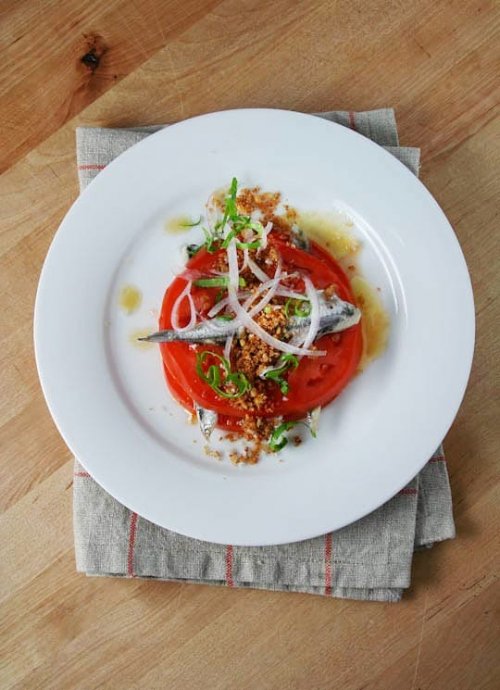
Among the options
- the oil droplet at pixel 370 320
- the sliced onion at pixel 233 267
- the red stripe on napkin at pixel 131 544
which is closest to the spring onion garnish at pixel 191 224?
the sliced onion at pixel 233 267

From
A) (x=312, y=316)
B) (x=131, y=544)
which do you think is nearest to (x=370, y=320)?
(x=312, y=316)

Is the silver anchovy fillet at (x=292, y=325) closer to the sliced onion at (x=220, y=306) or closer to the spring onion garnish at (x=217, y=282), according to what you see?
the sliced onion at (x=220, y=306)

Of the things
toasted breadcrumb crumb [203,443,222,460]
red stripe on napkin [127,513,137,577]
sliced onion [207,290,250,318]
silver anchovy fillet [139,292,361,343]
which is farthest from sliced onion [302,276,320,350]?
red stripe on napkin [127,513,137,577]

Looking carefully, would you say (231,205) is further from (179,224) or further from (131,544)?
(131,544)

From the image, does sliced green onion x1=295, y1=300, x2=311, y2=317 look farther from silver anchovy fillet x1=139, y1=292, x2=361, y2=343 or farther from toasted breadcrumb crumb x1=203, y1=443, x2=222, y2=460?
toasted breadcrumb crumb x1=203, y1=443, x2=222, y2=460

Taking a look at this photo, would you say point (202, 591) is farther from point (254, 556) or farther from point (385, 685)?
point (385, 685)

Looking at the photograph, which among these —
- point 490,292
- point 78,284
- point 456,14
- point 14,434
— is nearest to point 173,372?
point 78,284
